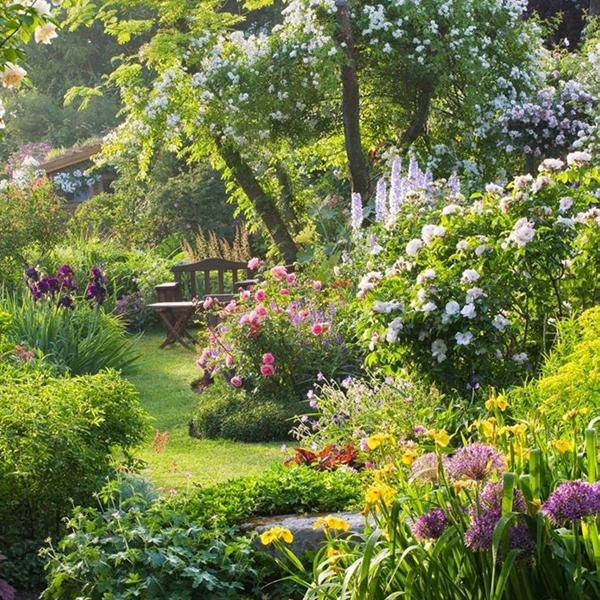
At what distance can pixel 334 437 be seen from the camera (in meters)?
6.56

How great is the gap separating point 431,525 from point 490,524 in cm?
19

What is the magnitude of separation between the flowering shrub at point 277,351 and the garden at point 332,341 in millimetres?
25

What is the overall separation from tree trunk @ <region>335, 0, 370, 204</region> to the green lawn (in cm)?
280

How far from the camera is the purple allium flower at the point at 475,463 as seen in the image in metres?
3.07

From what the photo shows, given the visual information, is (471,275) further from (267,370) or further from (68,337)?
(68,337)

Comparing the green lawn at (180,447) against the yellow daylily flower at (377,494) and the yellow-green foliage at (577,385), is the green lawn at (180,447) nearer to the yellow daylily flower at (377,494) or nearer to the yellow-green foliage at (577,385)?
the yellow-green foliage at (577,385)

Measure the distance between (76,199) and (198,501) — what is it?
1120 inches

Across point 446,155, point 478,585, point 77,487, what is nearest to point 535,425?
point 478,585

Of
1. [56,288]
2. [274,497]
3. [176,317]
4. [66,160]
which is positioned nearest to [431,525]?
[274,497]

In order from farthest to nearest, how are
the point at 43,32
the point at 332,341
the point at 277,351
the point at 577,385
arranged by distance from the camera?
the point at 332,341 → the point at 277,351 → the point at 577,385 → the point at 43,32

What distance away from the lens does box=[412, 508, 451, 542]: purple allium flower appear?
3.06m

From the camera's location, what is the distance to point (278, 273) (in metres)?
9.13

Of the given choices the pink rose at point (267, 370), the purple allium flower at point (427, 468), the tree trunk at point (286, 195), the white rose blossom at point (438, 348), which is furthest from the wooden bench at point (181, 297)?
the purple allium flower at point (427, 468)

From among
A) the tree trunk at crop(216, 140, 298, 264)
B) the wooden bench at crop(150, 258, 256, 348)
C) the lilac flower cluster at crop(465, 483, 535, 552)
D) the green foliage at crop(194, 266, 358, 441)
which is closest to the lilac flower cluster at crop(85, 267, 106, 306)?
the wooden bench at crop(150, 258, 256, 348)
